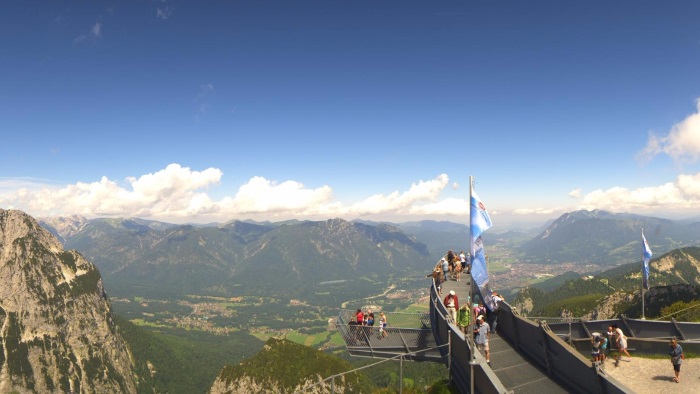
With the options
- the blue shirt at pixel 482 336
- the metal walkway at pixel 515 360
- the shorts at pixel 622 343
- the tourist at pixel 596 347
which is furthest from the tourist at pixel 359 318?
the shorts at pixel 622 343

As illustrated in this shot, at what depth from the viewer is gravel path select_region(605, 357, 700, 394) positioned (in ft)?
55.7

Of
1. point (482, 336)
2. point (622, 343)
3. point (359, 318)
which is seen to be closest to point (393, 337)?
point (359, 318)

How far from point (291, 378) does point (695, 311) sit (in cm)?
10363

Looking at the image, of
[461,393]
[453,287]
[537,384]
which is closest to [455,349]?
[461,393]

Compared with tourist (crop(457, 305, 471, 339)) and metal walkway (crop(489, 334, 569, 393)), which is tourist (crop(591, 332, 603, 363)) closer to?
metal walkway (crop(489, 334, 569, 393))

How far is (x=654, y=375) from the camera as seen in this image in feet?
61.0

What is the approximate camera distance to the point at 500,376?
14133mm

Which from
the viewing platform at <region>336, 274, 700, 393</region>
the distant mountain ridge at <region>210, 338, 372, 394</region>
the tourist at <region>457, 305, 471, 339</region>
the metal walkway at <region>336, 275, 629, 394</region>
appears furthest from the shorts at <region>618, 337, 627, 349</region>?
the distant mountain ridge at <region>210, 338, 372, 394</region>

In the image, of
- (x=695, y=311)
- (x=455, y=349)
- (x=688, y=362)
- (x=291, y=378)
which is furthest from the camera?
(x=291, y=378)

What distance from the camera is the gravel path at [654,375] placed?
17.0 meters

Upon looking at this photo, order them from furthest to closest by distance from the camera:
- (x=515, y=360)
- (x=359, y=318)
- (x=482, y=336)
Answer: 1. (x=359, y=318)
2. (x=515, y=360)
3. (x=482, y=336)

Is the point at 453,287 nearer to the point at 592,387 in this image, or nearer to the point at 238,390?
the point at 592,387

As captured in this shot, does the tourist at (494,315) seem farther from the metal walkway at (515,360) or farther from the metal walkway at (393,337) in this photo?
the metal walkway at (393,337)

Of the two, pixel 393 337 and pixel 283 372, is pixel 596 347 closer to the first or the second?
pixel 393 337
